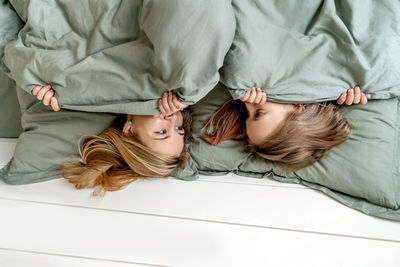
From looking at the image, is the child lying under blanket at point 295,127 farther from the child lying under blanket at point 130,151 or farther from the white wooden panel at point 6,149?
the white wooden panel at point 6,149

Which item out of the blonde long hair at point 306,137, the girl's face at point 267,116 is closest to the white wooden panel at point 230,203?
the blonde long hair at point 306,137

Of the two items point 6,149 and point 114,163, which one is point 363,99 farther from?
point 6,149

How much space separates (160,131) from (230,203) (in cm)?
34

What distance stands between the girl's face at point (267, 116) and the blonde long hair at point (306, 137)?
15 millimetres

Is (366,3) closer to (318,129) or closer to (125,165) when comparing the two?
(318,129)

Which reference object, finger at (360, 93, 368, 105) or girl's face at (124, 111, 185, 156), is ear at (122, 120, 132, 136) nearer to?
girl's face at (124, 111, 185, 156)

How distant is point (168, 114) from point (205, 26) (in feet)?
1.07

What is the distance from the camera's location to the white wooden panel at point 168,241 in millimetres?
1231

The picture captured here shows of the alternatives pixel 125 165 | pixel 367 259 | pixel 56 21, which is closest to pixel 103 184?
pixel 125 165

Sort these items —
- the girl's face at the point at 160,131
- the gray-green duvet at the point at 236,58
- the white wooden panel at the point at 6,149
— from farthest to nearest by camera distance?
the white wooden panel at the point at 6,149, the girl's face at the point at 160,131, the gray-green duvet at the point at 236,58

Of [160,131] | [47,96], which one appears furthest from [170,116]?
[47,96]

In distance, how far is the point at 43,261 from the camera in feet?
4.25

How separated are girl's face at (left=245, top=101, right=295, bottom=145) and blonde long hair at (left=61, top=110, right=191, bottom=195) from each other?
269 millimetres

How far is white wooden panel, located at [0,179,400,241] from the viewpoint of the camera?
127cm
